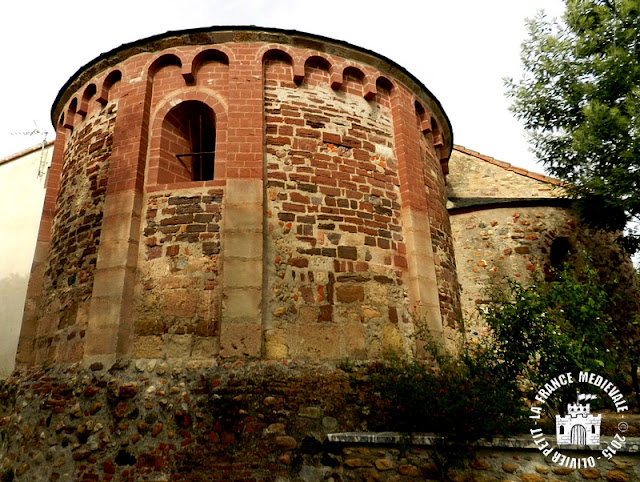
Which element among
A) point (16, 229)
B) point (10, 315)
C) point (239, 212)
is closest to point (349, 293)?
point (239, 212)

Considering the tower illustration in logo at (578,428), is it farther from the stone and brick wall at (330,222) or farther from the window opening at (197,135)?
the window opening at (197,135)

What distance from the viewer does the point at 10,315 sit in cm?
1088

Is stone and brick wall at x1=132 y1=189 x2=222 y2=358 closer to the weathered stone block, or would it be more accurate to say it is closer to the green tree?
the weathered stone block

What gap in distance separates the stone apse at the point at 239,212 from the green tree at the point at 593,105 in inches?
123

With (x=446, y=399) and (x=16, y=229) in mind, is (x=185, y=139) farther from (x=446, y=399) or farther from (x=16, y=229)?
(x=16, y=229)

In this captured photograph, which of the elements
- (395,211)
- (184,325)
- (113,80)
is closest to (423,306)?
(395,211)

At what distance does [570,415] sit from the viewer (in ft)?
13.3

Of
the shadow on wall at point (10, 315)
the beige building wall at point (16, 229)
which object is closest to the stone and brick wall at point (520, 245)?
the shadow on wall at point (10, 315)

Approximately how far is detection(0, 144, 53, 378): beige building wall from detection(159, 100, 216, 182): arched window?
24.8ft

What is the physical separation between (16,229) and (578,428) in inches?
538

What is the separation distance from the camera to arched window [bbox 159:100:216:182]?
5.99 meters

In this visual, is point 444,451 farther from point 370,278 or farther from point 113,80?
point 113,80

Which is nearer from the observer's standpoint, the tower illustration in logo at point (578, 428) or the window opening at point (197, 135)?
the tower illustration in logo at point (578, 428)

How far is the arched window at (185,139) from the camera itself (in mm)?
5991
